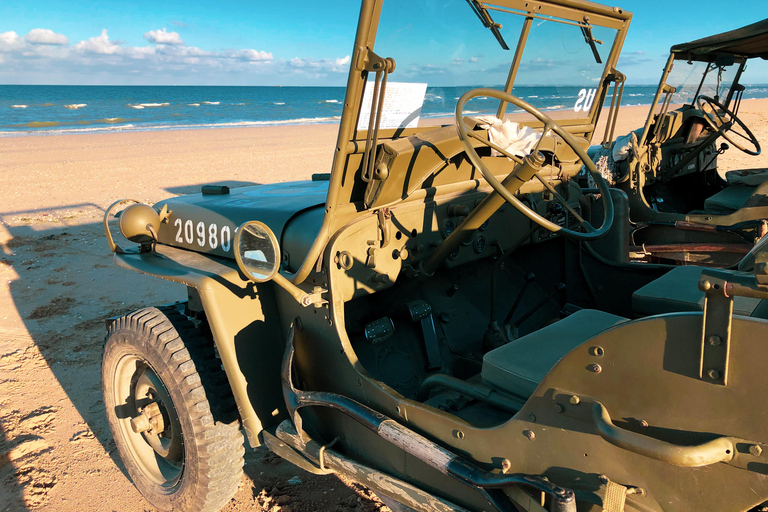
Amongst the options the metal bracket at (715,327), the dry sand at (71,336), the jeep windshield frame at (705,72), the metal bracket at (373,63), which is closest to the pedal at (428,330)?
the dry sand at (71,336)

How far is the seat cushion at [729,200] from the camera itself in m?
5.55

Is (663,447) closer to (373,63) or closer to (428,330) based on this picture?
(373,63)

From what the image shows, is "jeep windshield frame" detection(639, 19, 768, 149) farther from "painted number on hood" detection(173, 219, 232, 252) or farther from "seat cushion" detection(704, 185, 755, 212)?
"painted number on hood" detection(173, 219, 232, 252)

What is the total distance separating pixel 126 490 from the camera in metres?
2.88

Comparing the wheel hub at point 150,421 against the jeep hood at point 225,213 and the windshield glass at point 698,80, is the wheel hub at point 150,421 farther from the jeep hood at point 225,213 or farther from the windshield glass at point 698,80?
the windshield glass at point 698,80

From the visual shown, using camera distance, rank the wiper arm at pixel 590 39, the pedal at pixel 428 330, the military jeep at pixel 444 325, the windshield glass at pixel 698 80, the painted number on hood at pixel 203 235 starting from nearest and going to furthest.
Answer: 1. the military jeep at pixel 444 325
2. the painted number on hood at pixel 203 235
3. the pedal at pixel 428 330
4. the wiper arm at pixel 590 39
5. the windshield glass at pixel 698 80

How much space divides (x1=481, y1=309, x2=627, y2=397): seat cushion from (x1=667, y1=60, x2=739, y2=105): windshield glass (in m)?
5.21

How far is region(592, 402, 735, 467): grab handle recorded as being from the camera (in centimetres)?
125

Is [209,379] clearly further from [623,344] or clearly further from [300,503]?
[623,344]

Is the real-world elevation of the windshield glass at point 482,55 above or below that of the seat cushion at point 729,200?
above


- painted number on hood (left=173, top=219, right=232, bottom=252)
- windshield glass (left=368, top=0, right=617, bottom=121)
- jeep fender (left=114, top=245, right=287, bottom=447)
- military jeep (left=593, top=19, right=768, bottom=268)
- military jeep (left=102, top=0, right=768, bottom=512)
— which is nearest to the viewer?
military jeep (left=102, top=0, right=768, bottom=512)

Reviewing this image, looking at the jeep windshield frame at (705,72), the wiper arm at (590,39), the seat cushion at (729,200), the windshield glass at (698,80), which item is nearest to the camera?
the wiper arm at (590,39)

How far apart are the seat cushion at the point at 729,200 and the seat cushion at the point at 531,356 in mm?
4022

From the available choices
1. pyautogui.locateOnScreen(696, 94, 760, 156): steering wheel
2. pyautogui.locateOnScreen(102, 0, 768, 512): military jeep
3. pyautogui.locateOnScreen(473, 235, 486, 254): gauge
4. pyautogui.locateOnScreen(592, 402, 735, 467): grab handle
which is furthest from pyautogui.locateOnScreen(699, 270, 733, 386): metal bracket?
pyautogui.locateOnScreen(696, 94, 760, 156): steering wheel
